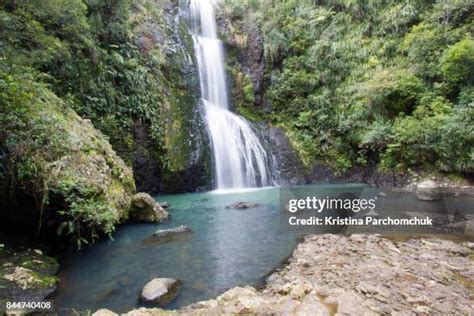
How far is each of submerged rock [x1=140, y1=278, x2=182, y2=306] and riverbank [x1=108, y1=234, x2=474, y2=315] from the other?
1.39 feet

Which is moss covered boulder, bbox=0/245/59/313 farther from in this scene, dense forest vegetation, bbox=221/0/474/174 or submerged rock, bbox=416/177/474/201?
dense forest vegetation, bbox=221/0/474/174

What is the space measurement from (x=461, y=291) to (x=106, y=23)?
11955 millimetres

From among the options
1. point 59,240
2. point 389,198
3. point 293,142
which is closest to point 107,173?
point 59,240

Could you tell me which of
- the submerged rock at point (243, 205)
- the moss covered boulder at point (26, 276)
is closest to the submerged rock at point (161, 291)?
the moss covered boulder at point (26, 276)

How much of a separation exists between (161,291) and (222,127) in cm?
1000

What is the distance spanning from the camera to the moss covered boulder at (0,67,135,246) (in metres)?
4.45

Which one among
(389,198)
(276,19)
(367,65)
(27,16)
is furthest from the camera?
(276,19)

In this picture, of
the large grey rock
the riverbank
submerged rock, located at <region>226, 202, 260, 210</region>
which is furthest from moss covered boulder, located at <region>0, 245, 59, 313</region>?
the large grey rock

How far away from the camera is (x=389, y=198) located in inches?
371

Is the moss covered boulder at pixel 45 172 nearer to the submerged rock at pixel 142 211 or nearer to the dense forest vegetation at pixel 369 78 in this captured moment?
the submerged rock at pixel 142 211

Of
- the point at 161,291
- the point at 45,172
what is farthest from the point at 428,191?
the point at 45,172

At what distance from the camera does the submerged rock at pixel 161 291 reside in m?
3.58

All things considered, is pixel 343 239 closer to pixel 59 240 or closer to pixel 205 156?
pixel 59 240

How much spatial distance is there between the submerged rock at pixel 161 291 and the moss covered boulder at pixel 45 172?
1.55 metres
